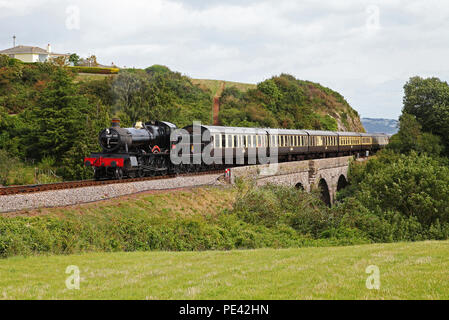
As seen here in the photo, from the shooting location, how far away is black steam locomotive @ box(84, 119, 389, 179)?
2214cm

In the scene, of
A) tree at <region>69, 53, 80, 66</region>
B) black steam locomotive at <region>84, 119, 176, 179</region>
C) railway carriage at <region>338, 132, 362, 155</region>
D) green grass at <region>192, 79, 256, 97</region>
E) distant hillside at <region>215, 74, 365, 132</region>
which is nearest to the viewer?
black steam locomotive at <region>84, 119, 176, 179</region>

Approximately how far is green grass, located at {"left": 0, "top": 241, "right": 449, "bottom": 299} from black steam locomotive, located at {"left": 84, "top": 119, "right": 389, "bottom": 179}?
10.9 metres

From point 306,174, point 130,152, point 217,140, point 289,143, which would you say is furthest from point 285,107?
point 130,152

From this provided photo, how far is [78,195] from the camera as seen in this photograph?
57.2ft

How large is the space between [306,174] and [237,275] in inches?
1166

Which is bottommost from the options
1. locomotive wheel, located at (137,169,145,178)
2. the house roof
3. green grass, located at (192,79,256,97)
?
locomotive wheel, located at (137,169,145,178)

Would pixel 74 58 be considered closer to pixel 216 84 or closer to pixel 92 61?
pixel 92 61

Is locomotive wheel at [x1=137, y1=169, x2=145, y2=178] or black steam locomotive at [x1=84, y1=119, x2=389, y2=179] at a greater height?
black steam locomotive at [x1=84, y1=119, x2=389, y2=179]

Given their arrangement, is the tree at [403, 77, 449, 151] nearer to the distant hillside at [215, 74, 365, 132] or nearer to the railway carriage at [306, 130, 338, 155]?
the railway carriage at [306, 130, 338, 155]

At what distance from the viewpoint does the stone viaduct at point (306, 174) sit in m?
29.6

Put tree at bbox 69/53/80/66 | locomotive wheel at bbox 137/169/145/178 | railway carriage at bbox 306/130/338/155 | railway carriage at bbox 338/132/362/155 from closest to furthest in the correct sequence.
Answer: locomotive wheel at bbox 137/169/145/178, railway carriage at bbox 306/130/338/155, railway carriage at bbox 338/132/362/155, tree at bbox 69/53/80/66

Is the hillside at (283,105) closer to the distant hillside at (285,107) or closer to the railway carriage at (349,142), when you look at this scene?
the distant hillside at (285,107)

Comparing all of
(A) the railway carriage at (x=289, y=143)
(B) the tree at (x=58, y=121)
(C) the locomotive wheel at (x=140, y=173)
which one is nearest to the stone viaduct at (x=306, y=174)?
(A) the railway carriage at (x=289, y=143)

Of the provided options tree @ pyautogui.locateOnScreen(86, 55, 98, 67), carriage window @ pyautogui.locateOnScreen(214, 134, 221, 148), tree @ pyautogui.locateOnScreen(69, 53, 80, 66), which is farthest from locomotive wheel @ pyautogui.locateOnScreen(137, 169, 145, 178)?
tree @ pyautogui.locateOnScreen(86, 55, 98, 67)
